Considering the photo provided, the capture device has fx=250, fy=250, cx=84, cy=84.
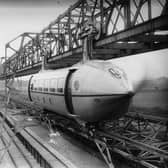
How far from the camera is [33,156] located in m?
12.3

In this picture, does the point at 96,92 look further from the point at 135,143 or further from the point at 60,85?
the point at 60,85

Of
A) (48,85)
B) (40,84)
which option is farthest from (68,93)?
(40,84)

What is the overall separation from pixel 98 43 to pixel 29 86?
33.6 ft

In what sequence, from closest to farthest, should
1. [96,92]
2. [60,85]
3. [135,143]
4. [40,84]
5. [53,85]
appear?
[135,143] < [96,92] < [60,85] < [53,85] < [40,84]

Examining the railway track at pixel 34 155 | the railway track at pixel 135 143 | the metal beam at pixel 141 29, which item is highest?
the metal beam at pixel 141 29

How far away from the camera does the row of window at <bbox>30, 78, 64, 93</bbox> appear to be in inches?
517

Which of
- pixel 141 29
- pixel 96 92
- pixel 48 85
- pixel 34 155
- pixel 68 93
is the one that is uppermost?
pixel 141 29

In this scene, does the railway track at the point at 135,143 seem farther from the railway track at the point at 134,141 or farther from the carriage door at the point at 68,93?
the carriage door at the point at 68,93

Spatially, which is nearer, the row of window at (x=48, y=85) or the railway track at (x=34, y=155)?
the railway track at (x=34, y=155)

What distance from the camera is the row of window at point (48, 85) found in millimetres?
13127

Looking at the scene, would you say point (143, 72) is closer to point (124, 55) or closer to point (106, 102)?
point (124, 55)

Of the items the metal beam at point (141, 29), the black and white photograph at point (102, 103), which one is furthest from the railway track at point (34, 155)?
the metal beam at point (141, 29)

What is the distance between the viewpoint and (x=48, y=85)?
15453 millimetres

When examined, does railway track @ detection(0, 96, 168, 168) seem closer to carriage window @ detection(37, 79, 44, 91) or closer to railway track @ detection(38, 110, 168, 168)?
railway track @ detection(38, 110, 168, 168)
